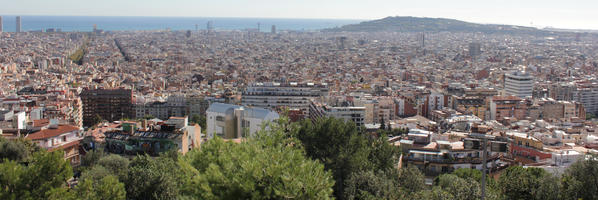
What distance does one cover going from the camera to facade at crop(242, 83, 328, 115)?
31.2 meters

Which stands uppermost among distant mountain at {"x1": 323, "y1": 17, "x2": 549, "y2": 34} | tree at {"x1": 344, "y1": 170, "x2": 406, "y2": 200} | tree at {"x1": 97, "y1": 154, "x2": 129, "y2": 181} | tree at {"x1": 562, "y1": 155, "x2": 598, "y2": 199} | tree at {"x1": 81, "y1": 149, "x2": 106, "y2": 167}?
distant mountain at {"x1": 323, "y1": 17, "x2": 549, "y2": 34}

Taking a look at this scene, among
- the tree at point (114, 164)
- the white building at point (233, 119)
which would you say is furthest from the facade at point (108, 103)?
the tree at point (114, 164)

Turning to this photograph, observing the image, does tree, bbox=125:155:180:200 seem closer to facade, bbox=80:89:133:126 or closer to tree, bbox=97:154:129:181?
tree, bbox=97:154:129:181

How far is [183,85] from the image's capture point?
4394 cm

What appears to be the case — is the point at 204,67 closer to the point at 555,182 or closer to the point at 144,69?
the point at 144,69

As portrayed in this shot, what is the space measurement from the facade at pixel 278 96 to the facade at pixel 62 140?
53.3 ft

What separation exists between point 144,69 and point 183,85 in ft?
45.7

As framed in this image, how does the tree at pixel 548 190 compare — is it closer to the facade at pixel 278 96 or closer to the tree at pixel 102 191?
the tree at pixel 102 191

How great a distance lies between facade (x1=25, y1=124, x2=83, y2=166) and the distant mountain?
5114 inches

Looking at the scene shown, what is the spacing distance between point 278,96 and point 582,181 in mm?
21975

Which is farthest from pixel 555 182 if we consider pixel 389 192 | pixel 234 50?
pixel 234 50

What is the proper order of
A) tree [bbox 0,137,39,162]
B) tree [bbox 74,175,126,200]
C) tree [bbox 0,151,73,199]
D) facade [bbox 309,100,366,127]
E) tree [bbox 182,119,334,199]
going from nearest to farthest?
1. tree [bbox 182,119,334,199]
2. tree [bbox 0,151,73,199]
3. tree [bbox 74,175,126,200]
4. tree [bbox 0,137,39,162]
5. facade [bbox 309,100,366,127]

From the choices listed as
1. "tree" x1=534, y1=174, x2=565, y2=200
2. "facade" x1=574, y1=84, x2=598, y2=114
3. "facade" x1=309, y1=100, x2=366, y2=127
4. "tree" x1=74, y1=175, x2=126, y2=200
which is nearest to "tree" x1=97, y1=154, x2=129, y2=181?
"tree" x1=74, y1=175, x2=126, y2=200

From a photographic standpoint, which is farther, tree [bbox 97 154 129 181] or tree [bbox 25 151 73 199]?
tree [bbox 97 154 129 181]
